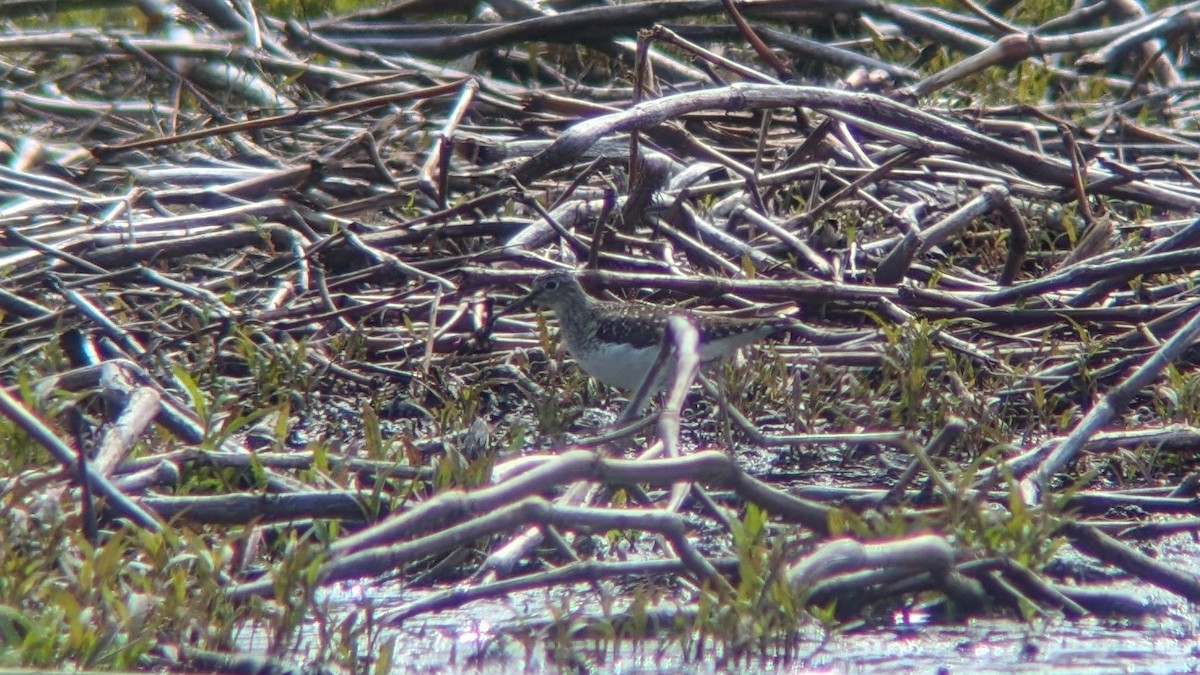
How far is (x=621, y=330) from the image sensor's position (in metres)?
5.34

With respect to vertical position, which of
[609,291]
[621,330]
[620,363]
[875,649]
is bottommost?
[875,649]

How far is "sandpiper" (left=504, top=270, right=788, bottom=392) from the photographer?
5066 mm

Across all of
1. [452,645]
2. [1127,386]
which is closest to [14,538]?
[452,645]

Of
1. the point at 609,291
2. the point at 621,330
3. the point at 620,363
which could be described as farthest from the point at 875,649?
the point at 609,291

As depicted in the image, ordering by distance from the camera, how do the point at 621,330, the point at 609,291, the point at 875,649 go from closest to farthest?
the point at 875,649, the point at 621,330, the point at 609,291

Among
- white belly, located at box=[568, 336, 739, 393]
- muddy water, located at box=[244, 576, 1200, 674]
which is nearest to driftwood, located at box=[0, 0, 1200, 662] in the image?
muddy water, located at box=[244, 576, 1200, 674]

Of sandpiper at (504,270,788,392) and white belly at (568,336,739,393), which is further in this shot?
white belly at (568,336,739,393)

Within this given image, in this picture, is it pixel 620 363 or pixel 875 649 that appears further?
pixel 620 363

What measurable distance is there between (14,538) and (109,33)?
5.33m

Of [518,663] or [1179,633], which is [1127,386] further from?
[518,663]

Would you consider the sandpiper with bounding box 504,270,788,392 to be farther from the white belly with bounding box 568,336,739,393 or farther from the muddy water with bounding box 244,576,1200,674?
the muddy water with bounding box 244,576,1200,674

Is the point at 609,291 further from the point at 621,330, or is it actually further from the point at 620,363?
the point at 620,363

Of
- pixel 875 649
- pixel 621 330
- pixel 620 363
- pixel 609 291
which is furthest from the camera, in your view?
pixel 609 291

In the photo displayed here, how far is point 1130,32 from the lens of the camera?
8320 mm
